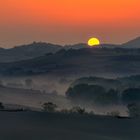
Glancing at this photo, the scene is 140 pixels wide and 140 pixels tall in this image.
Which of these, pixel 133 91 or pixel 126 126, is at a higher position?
pixel 133 91

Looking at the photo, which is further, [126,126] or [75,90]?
[75,90]

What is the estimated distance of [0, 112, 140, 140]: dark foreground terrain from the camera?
12609 mm

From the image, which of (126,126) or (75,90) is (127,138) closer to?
(126,126)

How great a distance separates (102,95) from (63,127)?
153 m

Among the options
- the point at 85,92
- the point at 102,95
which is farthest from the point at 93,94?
the point at 85,92

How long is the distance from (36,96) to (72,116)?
141956 mm

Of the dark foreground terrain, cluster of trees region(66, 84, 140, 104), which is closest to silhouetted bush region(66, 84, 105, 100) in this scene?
cluster of trees region(66, 84, 140, 104)

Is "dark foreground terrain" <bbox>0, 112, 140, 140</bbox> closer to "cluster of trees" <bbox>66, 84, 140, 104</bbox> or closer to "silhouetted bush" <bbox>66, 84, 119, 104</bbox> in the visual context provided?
"cluster of trees" <bbox>66, 84, 140, 104</bbox>

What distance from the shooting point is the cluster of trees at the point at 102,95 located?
152m

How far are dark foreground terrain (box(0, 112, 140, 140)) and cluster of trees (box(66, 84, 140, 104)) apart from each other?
12885 centimetres

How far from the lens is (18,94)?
519 feet

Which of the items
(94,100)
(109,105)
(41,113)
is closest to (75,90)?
(94,100)

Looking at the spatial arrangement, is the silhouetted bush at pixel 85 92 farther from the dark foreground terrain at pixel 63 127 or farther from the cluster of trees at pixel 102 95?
the dark foreground terrain at pixel 63 127

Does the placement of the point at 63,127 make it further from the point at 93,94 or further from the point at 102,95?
the point at 93,94
